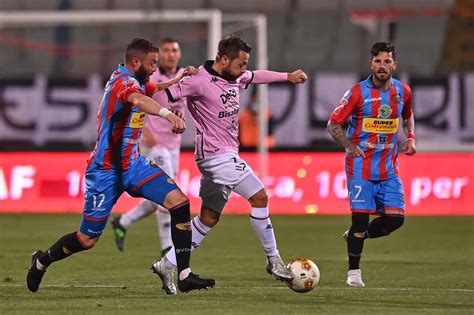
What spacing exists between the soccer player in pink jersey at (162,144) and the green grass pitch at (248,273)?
1.18 feet

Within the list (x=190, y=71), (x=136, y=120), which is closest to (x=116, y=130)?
(x=136, y=120)

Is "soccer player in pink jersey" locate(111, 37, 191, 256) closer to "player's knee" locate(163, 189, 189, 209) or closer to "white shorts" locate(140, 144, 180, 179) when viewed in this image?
"white shorts" locate(140, 144, 180, 179)

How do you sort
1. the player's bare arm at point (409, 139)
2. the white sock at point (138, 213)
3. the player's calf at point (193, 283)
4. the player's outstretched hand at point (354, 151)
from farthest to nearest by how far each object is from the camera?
the white sock at point (138, 213), the player's bare arm at point (409, 139), the player's outstretched hand at point (354, 151), the player's calf at point (193, 283)

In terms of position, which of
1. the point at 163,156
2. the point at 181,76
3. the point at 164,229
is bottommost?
the point at 164,229

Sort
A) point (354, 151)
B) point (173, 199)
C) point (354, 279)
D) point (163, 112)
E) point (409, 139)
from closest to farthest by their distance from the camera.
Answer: point (163, 112) → point (173, 199) → point (354, 279) → point (354, 151) → point (409, 139)

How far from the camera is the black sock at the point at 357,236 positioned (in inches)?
398

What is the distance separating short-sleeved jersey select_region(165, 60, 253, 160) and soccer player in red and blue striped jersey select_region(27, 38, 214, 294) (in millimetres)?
462

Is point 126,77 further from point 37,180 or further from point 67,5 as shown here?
point 67,5

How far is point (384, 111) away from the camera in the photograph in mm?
10297

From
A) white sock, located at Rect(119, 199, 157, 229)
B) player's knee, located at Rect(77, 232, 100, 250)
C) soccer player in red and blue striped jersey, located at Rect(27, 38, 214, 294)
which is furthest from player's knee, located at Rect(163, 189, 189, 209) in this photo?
white sock, located at Rect(119, 199, 157, 229)

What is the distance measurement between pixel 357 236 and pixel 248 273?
52.2 inches

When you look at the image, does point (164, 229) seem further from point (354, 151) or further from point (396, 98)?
point (396, 98)

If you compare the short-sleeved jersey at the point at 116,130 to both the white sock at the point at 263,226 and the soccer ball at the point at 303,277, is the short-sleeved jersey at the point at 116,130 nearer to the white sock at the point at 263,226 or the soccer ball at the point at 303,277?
the white sock at the point at 263,226

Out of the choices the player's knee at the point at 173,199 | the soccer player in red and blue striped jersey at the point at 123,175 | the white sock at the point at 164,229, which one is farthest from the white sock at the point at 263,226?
the white sock at the point at 164,229
